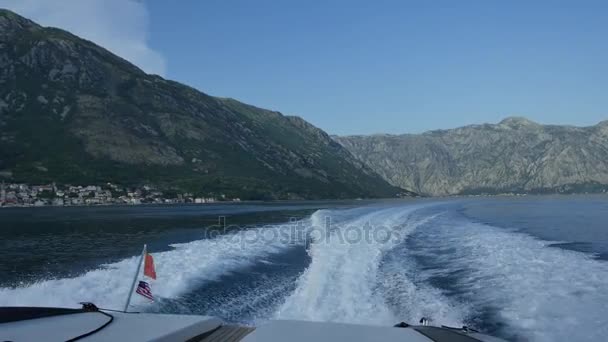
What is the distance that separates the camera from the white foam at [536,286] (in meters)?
11.2

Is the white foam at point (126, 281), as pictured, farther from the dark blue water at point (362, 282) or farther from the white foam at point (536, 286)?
the white foam at point (536, 286)

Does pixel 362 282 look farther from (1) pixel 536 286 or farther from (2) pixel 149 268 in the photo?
(2) pixel 149 268

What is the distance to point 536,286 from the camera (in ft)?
50.0

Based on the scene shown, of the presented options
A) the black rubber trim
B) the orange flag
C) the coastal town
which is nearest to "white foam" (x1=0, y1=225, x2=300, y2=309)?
the orange flag

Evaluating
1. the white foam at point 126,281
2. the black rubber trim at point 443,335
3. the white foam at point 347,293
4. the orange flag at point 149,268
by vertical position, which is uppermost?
the orange flag at point 149,268

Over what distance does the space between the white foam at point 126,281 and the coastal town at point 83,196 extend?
4834 inches

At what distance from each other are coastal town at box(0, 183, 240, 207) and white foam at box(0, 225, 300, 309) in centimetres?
12279

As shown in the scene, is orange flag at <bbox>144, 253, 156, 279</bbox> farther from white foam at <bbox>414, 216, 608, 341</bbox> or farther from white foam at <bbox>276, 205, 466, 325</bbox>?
white foam at <bbox>414, 216, 608, 341</bbox>

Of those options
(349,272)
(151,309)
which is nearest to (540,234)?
(349,272)

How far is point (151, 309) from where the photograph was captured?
12.7 meters

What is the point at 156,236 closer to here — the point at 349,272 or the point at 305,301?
the point at 349,272

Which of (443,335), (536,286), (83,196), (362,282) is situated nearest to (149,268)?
(443,335)

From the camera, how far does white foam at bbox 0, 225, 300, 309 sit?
13.4 metres

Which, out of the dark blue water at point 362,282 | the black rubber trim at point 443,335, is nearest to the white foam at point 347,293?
the dark blue water at point 362,282
